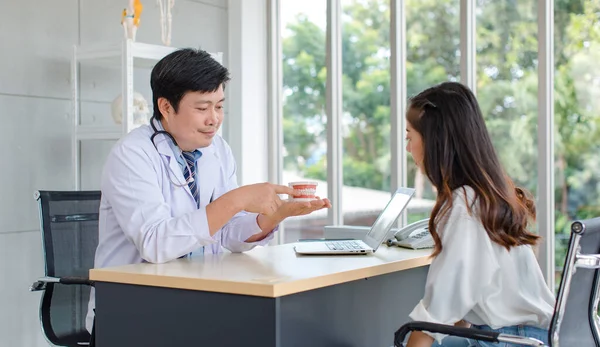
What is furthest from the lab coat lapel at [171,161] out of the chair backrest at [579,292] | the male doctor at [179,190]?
Result: the chair backrest at [579,292]

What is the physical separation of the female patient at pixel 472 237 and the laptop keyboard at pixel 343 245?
426 millimetres

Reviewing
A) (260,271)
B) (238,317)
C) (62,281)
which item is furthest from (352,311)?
(62,281)

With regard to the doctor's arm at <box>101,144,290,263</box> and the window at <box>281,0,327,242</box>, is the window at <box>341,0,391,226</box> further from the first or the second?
the doctor's arm at <box>101,144,290,263</box>

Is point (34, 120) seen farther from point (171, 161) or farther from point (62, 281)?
point (171, 161)

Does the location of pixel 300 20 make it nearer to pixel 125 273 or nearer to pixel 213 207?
pixel 213 207

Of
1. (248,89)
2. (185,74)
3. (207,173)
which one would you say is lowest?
(207,173)

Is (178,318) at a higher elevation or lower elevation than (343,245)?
lower

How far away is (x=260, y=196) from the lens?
2113mm

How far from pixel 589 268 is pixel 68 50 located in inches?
110

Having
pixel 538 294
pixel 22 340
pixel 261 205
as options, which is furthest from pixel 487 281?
pixel 22 340

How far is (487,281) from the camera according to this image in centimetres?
174

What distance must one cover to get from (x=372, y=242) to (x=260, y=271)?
570 mm

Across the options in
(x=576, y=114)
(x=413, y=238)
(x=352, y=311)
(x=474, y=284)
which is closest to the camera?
(x=474, y=284)

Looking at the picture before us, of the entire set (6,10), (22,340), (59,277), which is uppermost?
(6,10)
